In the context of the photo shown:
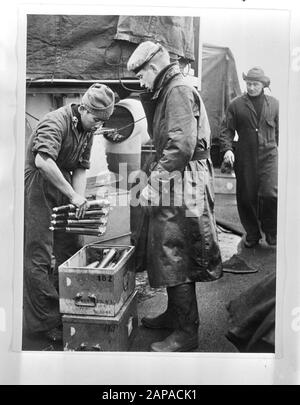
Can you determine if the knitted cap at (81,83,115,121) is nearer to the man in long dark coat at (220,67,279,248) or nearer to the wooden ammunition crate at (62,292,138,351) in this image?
the man in long dark coat at (220,67,279,248)

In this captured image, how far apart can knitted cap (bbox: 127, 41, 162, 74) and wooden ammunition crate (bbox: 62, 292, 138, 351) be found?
4.08ft

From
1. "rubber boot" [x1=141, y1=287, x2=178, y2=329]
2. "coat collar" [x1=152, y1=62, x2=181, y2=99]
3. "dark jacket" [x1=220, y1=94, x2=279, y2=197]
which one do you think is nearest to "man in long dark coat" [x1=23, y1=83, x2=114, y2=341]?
"coat collar" [x1=152, y1=62, x2=181, y2=99]

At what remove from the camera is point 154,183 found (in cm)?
248

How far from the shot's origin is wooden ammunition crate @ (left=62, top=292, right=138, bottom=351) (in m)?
2.45

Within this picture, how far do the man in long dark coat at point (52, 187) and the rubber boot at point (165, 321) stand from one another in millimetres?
495

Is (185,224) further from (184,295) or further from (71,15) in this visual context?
(71,15)

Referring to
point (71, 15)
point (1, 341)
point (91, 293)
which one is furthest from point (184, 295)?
point (71, 15)

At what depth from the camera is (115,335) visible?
246cm

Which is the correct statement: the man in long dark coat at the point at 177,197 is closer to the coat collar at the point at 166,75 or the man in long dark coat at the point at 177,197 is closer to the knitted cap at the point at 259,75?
the coat collar at the point at 166,75

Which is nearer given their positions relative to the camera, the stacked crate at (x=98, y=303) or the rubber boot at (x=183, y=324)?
the stacked crate at (x=98, y=303)

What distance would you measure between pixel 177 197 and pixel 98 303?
27.5 inches

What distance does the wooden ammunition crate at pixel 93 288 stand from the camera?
2408 millimetres

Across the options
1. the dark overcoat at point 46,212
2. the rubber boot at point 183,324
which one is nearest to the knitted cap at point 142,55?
the dark overcoat at point 46,212

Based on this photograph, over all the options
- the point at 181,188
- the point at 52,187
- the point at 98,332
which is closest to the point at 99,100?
the point at 52,187
